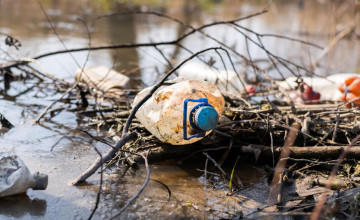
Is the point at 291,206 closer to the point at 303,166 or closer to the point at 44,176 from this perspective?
the point at 303,166

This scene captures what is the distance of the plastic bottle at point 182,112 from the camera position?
2064 mm

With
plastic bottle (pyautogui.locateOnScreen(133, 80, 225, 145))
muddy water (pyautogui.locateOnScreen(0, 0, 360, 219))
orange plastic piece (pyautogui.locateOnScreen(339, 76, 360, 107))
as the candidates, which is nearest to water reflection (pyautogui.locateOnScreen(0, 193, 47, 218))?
muddy water (pyautogui.locateOnScreen(0, 0, 360, 219))

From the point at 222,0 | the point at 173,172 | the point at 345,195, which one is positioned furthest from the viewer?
the point at 222,0

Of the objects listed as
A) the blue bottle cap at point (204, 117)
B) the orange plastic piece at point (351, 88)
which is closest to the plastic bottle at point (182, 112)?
the blue bottle cap at point (204, 117)

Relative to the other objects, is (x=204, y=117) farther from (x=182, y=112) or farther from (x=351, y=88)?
(x=351, y=88)

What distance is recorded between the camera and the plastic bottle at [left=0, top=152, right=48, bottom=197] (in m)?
1.90

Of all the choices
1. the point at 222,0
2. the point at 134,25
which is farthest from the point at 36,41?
the point at 222,0

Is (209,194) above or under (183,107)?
under

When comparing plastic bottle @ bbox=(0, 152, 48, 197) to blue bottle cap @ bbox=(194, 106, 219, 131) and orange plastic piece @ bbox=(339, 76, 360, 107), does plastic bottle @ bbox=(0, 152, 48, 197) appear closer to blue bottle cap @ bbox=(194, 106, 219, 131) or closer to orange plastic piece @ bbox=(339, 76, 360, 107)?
blue bottle cap @ bbox=(194, 106, 219, 131)

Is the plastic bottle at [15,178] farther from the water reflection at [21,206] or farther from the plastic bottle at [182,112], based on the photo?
the plastic bottle at [182,112]

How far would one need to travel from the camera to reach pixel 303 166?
253 cm

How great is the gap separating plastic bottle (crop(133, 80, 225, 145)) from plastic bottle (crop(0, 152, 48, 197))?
2.44 ft

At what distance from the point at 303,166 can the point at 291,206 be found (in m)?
0.61

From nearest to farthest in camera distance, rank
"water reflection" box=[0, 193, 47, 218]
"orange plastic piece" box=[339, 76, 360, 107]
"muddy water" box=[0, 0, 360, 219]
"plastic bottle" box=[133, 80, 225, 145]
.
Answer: "water reflection" box=[0, 193, 47, 218]
"muddy water" box=[0, 0, 360, 219]
"plastic bottle" box=[133, 80, 225, 145]
"orange plastic piece" box=[339, 76, 360, 107]
